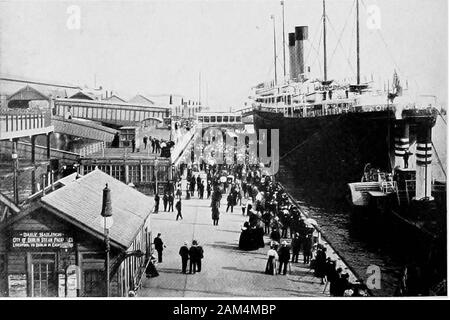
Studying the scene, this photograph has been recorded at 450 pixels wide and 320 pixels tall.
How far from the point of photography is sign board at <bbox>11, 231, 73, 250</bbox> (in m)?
6.34

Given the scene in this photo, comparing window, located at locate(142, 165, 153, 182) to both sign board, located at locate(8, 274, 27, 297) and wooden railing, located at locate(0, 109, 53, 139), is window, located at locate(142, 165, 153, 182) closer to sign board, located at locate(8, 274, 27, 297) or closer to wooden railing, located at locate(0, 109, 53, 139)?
wooden railing, located at locate(0, 109, 53, 139)

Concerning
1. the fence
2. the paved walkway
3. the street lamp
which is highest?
the fence

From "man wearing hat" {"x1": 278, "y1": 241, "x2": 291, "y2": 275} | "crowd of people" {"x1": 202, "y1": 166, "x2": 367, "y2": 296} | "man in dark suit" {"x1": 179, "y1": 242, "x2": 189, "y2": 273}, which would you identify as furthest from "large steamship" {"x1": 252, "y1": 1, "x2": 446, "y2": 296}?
"man in dark suit" {"x1": 179, "y1": 242, "x2": 189, "y2": 273}

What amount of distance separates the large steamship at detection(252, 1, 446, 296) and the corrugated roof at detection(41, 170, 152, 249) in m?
2.93

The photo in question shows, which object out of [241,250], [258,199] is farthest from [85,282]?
[258,199]

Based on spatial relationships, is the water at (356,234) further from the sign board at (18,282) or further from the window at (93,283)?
the sign board at (18,282)

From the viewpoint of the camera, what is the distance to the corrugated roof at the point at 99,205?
6285 mm

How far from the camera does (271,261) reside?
23.9ft

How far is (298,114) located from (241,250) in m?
7.08

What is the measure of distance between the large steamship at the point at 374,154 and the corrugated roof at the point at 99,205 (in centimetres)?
293

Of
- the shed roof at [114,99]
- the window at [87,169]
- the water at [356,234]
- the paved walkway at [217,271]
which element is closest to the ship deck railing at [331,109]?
the water at [356,234]

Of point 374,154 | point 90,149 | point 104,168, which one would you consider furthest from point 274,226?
point 90,149

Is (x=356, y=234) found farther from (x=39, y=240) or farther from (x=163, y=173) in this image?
(x=39, y=240)
